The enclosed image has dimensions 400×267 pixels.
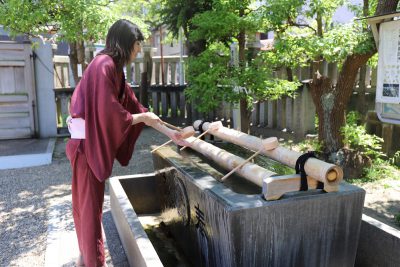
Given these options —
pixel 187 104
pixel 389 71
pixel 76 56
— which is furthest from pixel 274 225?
pixel 187 104

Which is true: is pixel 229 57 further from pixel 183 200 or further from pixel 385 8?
pixel 183 200

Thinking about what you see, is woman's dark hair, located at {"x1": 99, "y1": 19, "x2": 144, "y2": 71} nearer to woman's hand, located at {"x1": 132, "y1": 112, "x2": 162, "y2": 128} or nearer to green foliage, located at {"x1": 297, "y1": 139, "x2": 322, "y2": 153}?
woman's hand, located at {"x1": 132, "y1": 112, "x2": 162, "y2": 128}

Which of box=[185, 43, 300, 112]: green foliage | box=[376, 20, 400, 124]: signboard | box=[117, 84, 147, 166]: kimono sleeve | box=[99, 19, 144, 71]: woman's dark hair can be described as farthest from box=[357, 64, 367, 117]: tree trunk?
box=[99, 19, 144, 71]: woman's dark hair

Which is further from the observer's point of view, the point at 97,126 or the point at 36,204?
the point at 36,204

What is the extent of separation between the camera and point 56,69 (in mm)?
9805

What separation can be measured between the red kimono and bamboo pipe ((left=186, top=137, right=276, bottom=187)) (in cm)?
85

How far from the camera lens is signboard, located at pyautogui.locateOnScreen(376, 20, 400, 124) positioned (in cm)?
407

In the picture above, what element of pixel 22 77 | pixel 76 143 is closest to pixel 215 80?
pixel 76 143

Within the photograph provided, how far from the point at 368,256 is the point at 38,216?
358 cm

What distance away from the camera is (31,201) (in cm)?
496

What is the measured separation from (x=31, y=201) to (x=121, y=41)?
3136 millimetres

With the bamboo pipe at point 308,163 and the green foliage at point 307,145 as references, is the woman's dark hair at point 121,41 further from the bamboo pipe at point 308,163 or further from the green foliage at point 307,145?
the green foliage at point 307,145

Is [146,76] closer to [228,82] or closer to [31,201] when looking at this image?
[228,82]

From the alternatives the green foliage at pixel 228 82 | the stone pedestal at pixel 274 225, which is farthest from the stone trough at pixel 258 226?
the green foliage at pixel 228 82
